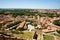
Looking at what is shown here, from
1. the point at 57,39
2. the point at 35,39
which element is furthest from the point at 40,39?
the point at 57,39

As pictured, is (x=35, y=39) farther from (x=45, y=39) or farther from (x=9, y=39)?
(x=9, y=39)

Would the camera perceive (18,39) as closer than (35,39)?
Yes

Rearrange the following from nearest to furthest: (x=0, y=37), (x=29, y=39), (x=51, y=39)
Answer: (x=0, y=37), (x=29, y=39), (x=51, y=39)

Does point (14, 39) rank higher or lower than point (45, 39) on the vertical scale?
higher

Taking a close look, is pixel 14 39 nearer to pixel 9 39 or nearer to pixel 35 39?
pixel 9 39

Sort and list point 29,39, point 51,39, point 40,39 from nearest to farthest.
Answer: point 29,39
point 40,39
point 51,39

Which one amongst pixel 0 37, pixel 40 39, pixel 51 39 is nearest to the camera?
pixel 0 37

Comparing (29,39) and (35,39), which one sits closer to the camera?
(29,39)

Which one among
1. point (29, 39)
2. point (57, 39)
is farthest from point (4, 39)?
point (57, 39)

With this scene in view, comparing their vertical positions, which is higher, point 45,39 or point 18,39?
point 18,39
